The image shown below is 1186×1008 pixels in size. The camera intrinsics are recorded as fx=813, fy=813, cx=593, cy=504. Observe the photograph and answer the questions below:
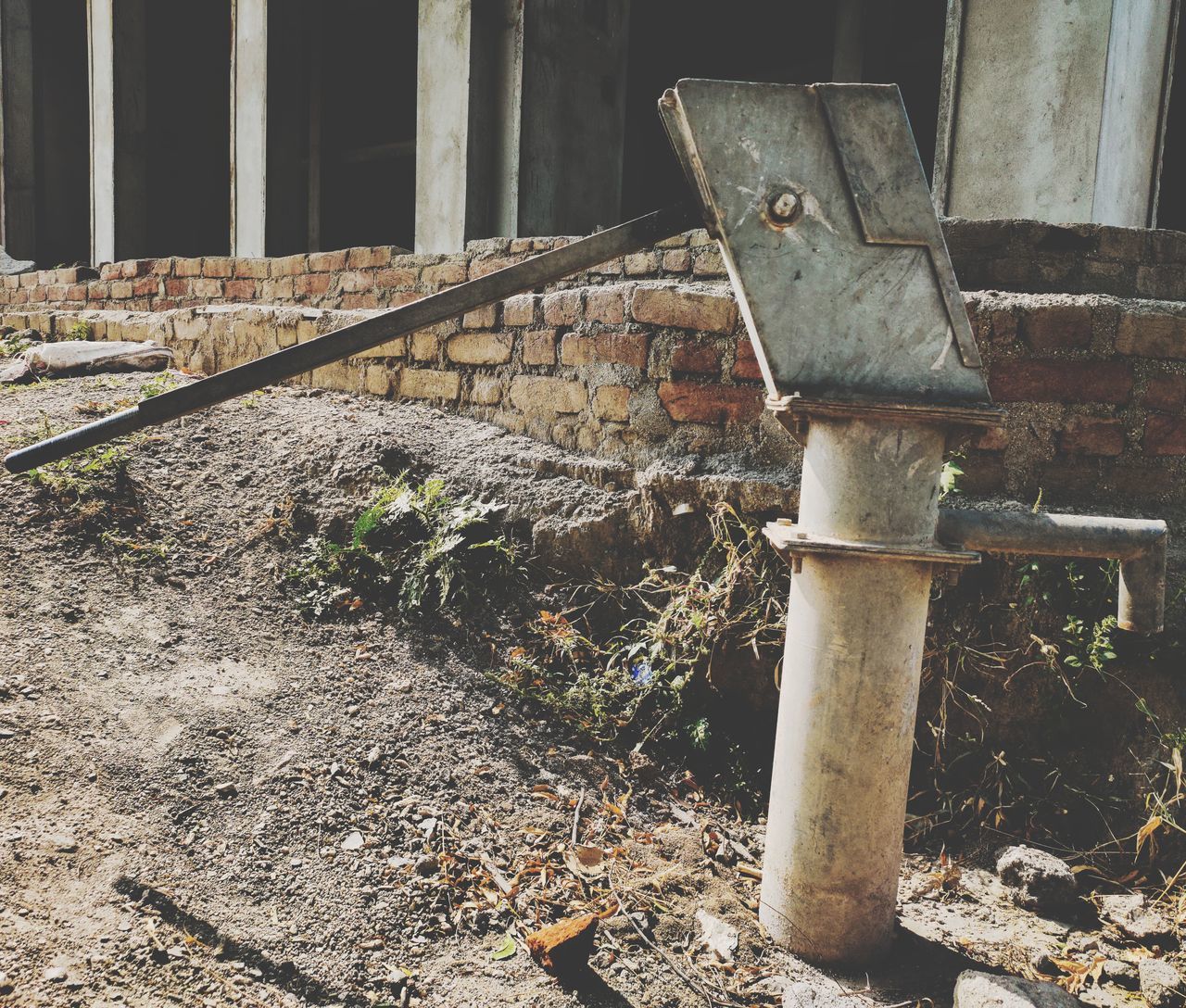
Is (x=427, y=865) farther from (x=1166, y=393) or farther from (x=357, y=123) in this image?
(x=357, y=123)

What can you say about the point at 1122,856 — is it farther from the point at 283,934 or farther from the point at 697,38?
the point at 697,38

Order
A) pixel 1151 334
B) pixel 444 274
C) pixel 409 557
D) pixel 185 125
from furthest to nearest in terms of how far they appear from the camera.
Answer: pixel 185 125, pixel 444 274, pixel 409 557, pixel 1151 334

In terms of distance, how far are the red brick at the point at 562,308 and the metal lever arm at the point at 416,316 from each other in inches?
42.7

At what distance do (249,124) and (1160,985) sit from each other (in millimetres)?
6937

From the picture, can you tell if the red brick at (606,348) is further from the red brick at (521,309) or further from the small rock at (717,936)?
the small rock at (717,936)

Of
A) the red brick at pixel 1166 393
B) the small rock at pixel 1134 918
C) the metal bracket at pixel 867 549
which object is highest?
the red brick at pixel 1166 393

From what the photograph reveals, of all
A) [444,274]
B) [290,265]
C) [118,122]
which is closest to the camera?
[444,274]

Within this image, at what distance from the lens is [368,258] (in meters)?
3.78

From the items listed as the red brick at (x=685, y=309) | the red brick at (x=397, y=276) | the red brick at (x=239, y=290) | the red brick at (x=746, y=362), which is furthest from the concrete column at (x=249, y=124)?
the red brick at (x=746, y=362)

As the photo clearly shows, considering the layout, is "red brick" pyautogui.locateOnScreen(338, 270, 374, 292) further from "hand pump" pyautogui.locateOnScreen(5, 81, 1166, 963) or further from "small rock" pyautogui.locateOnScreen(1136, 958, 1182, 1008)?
"small rock" pyautogui.locateOnScreen(1136, 958, 1182, 1008)

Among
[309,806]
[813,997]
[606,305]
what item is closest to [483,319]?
[606,305]

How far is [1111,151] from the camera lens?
3.04m

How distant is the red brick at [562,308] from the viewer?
2.41 m

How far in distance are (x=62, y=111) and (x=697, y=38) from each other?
21.0 feet
